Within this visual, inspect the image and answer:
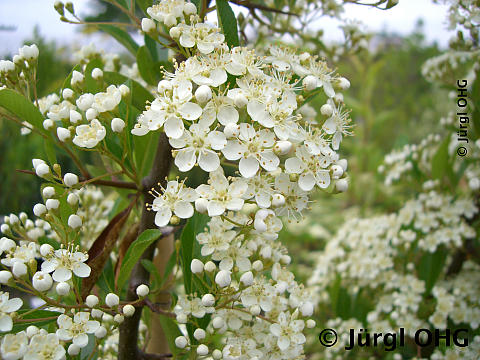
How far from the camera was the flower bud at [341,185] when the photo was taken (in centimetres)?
90

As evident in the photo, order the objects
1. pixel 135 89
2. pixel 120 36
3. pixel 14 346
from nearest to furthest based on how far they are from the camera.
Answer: pixel 14 346 < pixel 135 89 < pixel 120 36

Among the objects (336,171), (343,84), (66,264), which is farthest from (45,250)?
(343,84)

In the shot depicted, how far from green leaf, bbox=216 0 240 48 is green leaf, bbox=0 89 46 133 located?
43cm

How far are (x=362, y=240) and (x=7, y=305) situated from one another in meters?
1.35

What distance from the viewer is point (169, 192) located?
2.66ft

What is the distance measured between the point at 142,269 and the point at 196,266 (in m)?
0.22

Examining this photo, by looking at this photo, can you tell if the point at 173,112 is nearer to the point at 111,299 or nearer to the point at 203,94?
the point at 203,94

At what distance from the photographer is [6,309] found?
761 millimetres

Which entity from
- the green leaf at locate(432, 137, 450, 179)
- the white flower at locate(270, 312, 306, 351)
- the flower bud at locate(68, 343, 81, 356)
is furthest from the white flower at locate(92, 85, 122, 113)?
the green leaf at locate(432, 137, 450, 179)

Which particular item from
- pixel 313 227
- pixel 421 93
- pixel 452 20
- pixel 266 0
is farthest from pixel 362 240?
pixel 421 93

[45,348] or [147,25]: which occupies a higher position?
[147,25]

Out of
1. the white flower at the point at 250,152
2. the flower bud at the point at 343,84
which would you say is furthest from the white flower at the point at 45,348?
the flower bud at the point at 343,84

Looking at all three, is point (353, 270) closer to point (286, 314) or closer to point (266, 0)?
point (286, 314)

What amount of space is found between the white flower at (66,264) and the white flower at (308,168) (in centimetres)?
44
